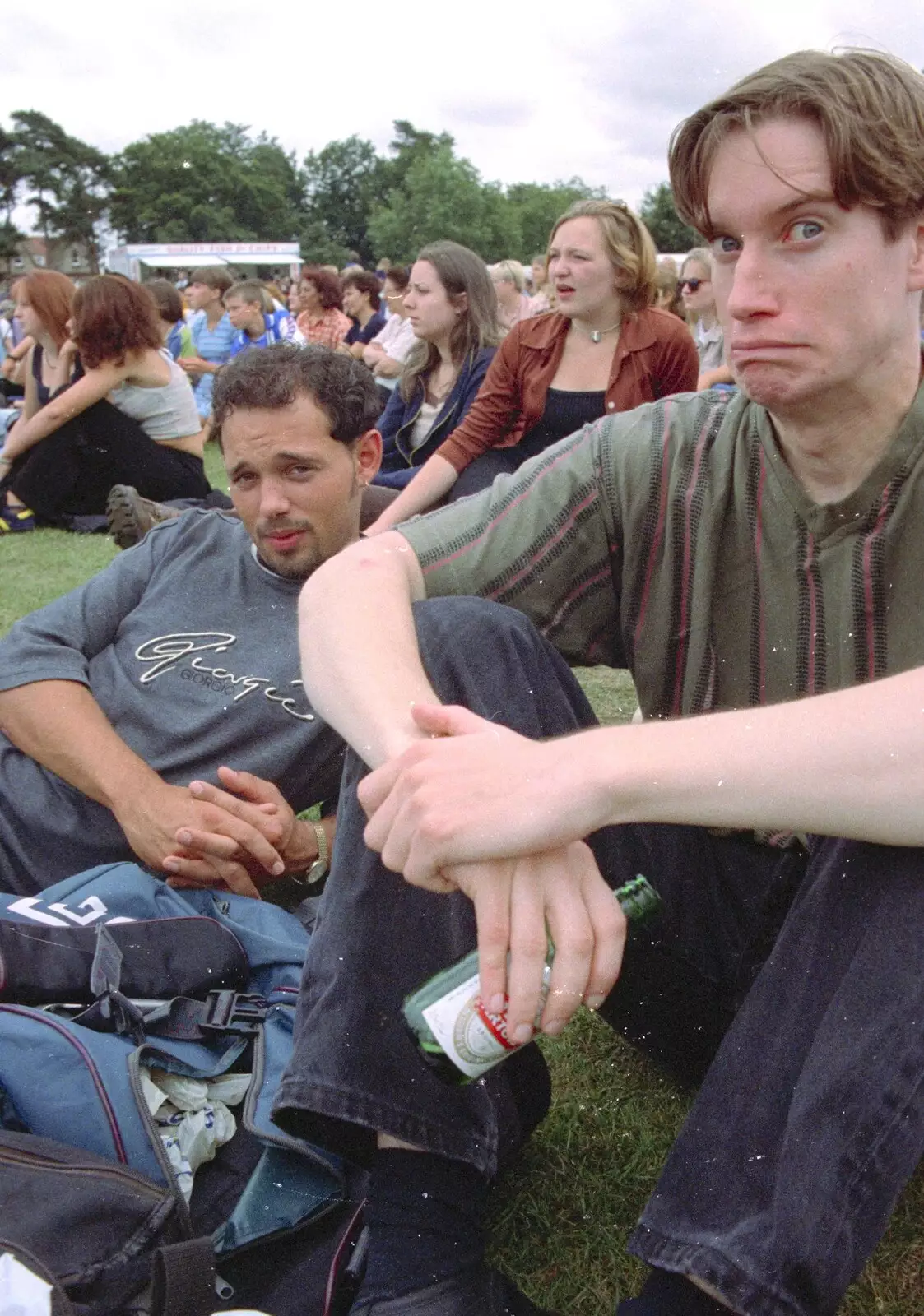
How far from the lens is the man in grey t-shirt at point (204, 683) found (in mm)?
2463

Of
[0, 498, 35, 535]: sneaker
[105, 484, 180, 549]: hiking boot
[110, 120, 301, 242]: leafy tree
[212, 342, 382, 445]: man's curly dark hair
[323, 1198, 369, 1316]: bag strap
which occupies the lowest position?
[0, 498, 35, 535]: sneaker

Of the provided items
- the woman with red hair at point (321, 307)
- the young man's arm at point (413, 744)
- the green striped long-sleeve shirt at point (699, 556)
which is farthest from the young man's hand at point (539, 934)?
the woman with red hair at point (321, 307)

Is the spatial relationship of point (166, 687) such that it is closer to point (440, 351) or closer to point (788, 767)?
point (788, 767)

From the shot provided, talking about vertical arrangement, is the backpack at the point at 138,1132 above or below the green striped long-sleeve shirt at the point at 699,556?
below

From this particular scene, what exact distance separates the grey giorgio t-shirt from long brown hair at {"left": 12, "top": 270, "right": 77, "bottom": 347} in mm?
6477

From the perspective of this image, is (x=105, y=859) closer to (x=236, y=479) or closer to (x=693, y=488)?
(x=236, y=479)

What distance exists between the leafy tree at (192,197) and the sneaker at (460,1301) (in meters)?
98.2

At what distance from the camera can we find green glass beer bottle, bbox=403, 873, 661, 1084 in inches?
54.9

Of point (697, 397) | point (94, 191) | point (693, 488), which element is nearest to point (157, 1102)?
point (693, 488)

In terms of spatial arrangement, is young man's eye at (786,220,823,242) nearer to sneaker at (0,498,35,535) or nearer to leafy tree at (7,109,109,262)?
sneaker at (0,498,35,535)

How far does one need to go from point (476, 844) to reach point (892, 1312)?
1011 mm

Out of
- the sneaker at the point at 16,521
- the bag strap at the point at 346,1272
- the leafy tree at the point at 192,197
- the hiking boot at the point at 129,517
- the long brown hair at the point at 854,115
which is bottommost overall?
the sneaker at the point at 16,521

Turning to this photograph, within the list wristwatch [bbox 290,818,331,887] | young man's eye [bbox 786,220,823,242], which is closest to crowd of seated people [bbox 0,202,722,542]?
wristwatch [bbox 290,818,331,887]

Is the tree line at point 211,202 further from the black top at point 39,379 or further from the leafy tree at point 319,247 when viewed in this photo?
the black top at point 39,379
